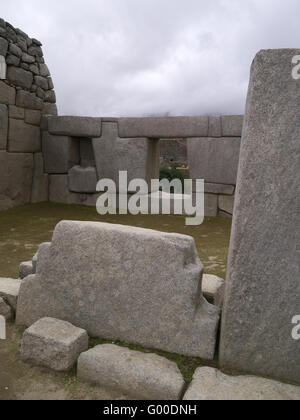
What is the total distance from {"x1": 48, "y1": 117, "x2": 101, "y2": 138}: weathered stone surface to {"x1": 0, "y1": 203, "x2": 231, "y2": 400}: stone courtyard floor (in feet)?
4.42

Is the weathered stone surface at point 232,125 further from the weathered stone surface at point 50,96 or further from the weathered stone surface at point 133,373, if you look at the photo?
the weathered stone surface at point 133,373

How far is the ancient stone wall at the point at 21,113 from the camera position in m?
5.54

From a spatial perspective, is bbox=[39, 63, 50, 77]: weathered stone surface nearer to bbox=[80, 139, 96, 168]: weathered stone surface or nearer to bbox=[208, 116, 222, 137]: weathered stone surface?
bbox=[80, 139, 96, 168]: weathered stone surface

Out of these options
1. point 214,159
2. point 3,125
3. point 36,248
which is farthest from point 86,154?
point 36,248

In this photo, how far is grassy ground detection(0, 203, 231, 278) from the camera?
3779 mm

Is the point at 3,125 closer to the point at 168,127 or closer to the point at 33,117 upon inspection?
the point at 33,117

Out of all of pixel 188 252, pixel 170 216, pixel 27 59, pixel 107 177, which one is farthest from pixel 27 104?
pixel 188 252

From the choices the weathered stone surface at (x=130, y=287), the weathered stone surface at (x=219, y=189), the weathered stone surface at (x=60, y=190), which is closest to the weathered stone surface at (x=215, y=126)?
the weathered stone surface at (x=219, y=189)

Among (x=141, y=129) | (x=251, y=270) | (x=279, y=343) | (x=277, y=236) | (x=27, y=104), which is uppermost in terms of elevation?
(x=27, y=104)

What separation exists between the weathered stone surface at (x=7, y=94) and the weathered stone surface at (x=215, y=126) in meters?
3.27
